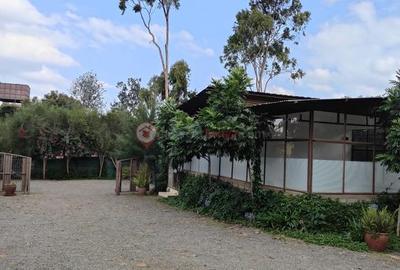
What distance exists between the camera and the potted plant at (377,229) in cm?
906

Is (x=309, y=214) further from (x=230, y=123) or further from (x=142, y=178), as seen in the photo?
(x=142, y=178)

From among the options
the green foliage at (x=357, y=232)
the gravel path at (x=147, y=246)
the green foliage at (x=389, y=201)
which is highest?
the green foliage at (x=389, y=201)

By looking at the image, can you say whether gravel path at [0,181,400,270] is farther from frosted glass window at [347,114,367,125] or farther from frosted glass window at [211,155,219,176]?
frosted glass window at [347,114,367,125]

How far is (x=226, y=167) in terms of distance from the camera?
1552 centimetres

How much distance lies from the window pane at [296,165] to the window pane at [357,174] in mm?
1141

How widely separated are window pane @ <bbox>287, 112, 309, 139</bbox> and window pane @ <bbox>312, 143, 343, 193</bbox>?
448 mm

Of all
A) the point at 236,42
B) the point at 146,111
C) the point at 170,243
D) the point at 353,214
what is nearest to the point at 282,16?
the point at 236,42

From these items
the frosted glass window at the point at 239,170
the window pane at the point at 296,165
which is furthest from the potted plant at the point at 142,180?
the window pane at the point at 296,165

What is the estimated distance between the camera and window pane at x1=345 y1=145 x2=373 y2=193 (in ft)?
38.4

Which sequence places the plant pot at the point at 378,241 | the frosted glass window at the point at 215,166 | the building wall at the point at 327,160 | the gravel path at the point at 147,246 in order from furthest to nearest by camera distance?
1. the frosted glass window at the point at 215,166
2. the building wall at the point at 327,160
3. the plant pot at the point at 378,241
4. the gravel path at the point at 147,246

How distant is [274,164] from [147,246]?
193 inches

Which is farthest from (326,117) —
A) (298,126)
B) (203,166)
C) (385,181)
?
(203,166)

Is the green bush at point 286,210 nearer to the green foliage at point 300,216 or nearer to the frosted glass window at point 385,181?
the green foliage at point 300,216

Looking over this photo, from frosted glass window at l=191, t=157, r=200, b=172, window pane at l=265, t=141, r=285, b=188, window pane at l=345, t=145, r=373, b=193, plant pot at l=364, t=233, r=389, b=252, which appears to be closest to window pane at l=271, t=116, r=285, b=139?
window pane at l=265, t=141, r=285, b=188
